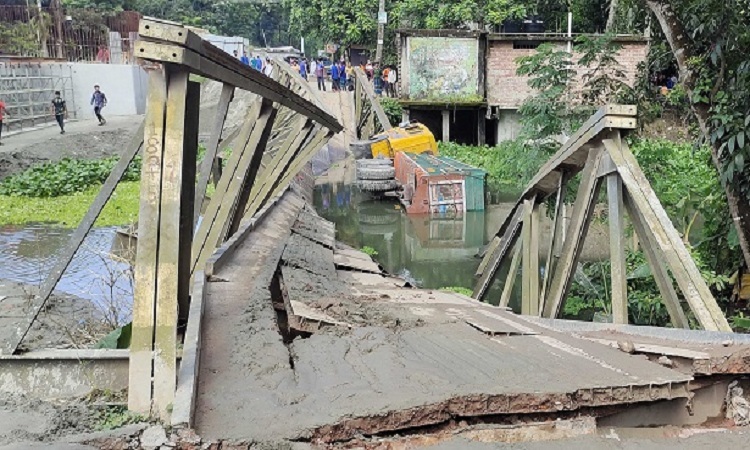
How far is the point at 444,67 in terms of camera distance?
2283 cm

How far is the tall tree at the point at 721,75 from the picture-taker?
19.9 feet

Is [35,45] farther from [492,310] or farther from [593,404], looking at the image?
[593,404]

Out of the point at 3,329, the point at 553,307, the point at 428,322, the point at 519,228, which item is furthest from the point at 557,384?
the point at 3,329

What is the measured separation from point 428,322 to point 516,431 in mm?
1484

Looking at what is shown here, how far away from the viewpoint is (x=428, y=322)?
12.6 feet

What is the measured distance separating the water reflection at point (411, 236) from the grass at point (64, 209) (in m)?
4.61

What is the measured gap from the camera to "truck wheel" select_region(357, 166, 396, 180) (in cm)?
1870

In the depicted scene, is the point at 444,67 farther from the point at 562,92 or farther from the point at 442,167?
the point at 562,92

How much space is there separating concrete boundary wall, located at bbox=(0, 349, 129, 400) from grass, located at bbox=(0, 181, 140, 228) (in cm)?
927

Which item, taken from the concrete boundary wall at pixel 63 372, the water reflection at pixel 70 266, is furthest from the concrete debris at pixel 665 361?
the water reflection at pixel 70 266

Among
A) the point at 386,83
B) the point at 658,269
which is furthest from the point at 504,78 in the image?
the point at 658,269

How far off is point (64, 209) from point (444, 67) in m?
13.1

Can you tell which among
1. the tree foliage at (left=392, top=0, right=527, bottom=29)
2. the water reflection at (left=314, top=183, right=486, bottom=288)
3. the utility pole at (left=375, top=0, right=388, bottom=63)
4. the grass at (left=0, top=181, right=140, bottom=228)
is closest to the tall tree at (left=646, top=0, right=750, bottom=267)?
the water reflection at (left=314, top=183, right=486, bottom=288)

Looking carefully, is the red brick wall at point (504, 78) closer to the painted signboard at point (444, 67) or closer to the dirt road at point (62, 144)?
the painted signboard at point (444, 67)
